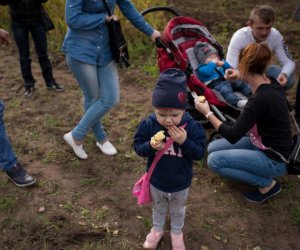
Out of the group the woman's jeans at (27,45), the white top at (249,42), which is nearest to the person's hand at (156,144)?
the white top at (249,42)

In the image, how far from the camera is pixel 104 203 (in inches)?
138

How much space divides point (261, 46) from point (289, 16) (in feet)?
16.2

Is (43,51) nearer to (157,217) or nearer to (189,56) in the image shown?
(189,56)

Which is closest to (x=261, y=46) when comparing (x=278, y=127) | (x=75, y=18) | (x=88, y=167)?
(x=278, y=127)

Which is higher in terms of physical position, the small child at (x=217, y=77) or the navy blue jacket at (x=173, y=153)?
the navy blue jacket at (x=173, y=153)

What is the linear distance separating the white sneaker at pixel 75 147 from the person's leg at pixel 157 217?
4.22ft

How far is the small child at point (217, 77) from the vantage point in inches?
149

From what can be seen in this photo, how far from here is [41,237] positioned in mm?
3127

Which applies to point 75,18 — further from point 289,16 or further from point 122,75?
point 289,16

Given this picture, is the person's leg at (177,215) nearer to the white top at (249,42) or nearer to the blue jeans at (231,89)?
the blue jeans at (231,89)

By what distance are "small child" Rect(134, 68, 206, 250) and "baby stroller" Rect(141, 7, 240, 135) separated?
101 centimetres

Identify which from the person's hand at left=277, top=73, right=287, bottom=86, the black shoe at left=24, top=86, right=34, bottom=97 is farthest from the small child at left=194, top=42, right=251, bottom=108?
the black shoe at left=24, top=86, right=34, bottom=97

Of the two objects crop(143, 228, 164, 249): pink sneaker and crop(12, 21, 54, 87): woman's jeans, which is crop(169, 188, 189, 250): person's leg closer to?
crop(143, 228, 164, 249): pink sneaker

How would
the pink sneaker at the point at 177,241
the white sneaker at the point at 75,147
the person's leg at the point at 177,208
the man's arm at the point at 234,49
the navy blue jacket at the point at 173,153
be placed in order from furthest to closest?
1. the man's arm at the point at 234,49
2. the white sneaker at the point at 75,147
3. the pink sneaker at the point at 177,241
4. the person's leg at the point at 177,208
5. the navy blue jacket at the point at 173,153
